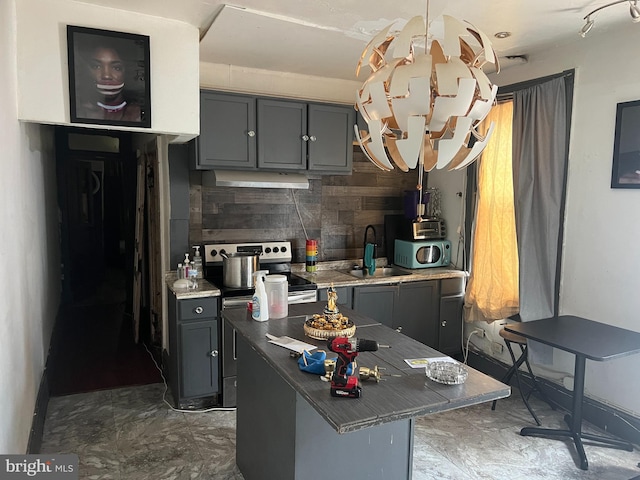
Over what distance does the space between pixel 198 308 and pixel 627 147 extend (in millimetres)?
2942

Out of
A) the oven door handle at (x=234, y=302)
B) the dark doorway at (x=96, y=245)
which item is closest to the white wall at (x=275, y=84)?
the oven door handle at (x=234, y=302)

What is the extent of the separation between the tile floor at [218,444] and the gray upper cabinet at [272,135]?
1.81 meters

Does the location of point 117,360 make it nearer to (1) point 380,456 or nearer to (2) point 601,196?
(1) point 380,456

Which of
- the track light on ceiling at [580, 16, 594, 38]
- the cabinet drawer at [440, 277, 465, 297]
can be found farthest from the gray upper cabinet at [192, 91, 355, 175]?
the track light on ceiling at [580, 16, 594, 38]

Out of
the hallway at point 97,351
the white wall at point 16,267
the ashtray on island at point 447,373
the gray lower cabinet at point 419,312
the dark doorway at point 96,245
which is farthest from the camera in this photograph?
the dark doorway at point 96,245

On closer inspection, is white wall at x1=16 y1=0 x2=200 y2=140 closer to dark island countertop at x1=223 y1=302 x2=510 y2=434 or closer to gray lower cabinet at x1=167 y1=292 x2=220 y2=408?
gray lower cabinet at x1=167 y1=292 x2=220 y2=408

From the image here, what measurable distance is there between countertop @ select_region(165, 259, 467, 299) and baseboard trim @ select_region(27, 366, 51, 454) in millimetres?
1010

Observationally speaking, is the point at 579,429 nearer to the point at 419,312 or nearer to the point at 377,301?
the point at 419,312

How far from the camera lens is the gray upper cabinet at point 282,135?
351 cm

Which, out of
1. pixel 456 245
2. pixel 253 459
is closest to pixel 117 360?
pixel 253 459

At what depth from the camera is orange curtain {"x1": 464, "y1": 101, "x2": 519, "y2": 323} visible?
11.9 feet

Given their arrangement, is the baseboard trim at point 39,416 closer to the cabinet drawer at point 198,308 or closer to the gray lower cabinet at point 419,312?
the cabinet drawer at point 198,308

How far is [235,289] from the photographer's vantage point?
131 inches

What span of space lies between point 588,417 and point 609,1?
2.59 meters
